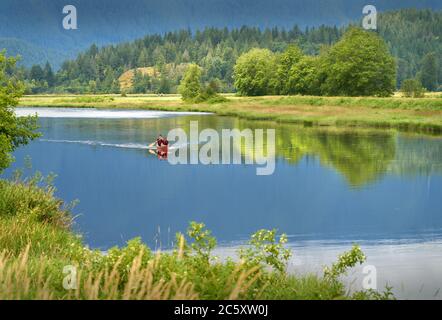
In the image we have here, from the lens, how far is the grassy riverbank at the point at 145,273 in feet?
28.7

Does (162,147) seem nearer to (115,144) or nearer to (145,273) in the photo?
(115,144)

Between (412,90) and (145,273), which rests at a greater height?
(412,90)

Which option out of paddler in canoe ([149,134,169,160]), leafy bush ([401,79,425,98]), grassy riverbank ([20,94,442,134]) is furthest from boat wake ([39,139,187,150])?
leafy bush ([401,79,425,98])

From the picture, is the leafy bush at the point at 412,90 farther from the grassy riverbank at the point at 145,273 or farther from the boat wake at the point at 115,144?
the grassy riverbank at the point at 145,273

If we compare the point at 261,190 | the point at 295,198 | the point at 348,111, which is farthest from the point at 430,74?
the point at 295,198

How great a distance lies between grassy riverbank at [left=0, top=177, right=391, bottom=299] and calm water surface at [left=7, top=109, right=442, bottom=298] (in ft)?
7.38

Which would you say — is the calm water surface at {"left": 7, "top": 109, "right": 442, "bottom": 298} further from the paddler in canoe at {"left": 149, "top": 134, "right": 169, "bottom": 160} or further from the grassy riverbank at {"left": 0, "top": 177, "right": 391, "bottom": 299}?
the grassy riverbank at {"left": 0, "top": 177, "right": 391, "bottom": 299}

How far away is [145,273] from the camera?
9.73 m

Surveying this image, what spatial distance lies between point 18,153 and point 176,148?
32.4ft

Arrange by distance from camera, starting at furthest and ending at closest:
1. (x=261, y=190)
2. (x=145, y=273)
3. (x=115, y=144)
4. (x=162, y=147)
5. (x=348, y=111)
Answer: (x=348, y=111) → (x=115, y=144) → (x=162, y=147) → (x=261, y=190) → (x=145, y=273)

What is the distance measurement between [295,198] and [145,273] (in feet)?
66.6

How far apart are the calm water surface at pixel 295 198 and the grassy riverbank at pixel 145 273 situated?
7.38 ft
